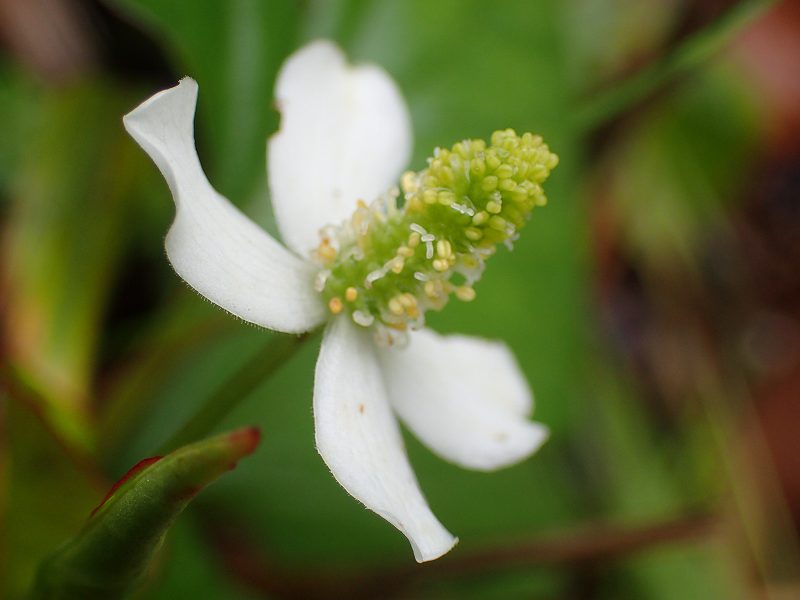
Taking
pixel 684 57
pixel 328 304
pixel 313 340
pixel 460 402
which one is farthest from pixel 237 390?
pixel 684 57

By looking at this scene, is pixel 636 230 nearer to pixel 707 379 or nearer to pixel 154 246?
pixel 707 379

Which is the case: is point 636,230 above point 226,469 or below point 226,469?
above

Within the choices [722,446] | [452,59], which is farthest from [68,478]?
[722,446]

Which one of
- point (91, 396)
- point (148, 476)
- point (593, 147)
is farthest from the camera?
point (593, 147)

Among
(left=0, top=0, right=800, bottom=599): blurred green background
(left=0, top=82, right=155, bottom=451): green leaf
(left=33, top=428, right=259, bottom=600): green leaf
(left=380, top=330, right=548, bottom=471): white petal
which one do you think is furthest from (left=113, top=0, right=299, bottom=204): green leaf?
(left=33, top=428, right=259, bottom=600): green leaf

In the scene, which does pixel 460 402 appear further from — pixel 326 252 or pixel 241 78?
pixel 241 78

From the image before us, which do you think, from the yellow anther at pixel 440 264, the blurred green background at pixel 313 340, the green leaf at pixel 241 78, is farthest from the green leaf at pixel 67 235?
the yellow anther at pixel 440 264
